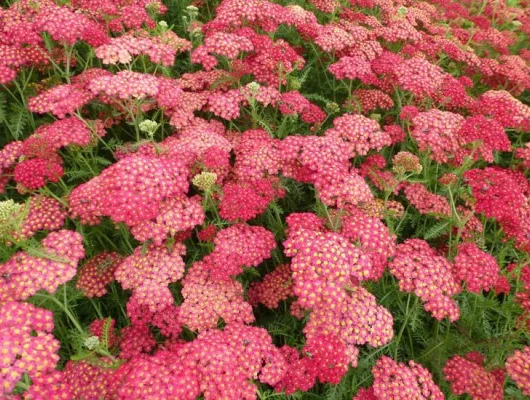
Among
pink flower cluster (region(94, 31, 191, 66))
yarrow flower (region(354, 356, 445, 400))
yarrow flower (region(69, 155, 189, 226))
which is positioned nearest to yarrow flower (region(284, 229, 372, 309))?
yarrow flower (region(354, 356, 445, 400))

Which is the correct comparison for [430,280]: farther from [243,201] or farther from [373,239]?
[243,201]

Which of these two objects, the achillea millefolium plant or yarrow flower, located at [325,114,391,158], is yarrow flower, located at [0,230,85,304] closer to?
the achillea millefolium plant

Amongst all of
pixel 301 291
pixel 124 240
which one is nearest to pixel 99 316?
pixel 124 240

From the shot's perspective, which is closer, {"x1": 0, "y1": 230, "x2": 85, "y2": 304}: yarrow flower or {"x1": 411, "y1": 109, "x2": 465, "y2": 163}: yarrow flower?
{"x1": 0, "y1": 230, "x2": 85, "y2": 304}: yarrow flower

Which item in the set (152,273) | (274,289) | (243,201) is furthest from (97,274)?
(274,289)

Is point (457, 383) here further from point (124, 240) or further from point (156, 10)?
point (156, 10)

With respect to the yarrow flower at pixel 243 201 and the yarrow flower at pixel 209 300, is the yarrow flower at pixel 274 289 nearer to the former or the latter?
the yarrow flower at pixel 209 300

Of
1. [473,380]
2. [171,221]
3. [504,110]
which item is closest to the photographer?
[473,380]

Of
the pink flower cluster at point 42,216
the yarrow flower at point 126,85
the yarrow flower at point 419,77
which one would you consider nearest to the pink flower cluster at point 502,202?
the yarrow flower at point 419,77
